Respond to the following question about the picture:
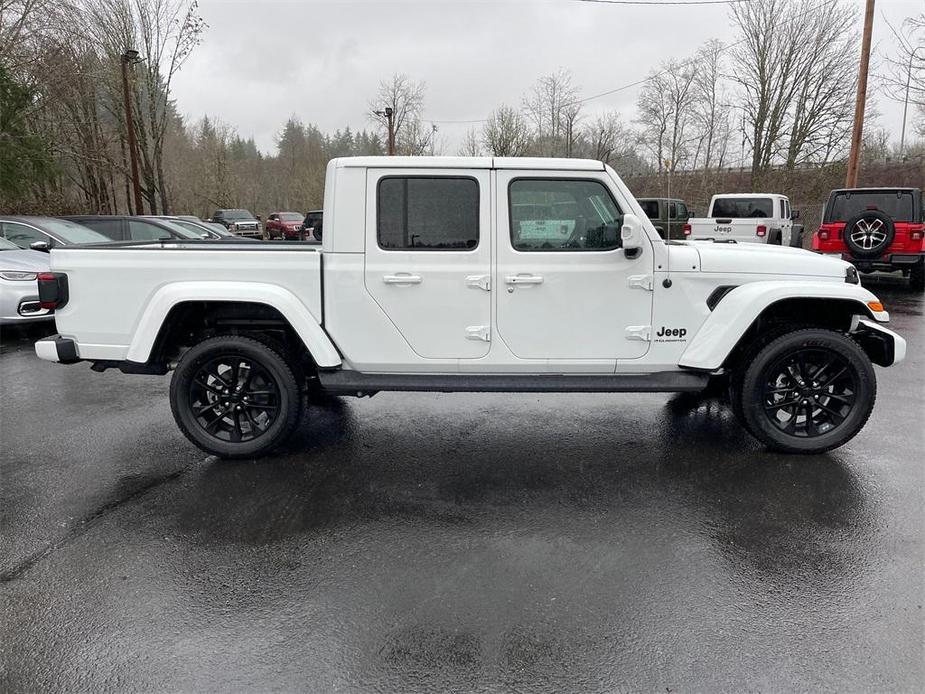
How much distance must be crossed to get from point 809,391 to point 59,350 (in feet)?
16.6

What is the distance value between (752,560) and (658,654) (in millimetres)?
935

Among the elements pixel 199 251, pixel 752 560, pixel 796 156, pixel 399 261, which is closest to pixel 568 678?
pixel 752 560

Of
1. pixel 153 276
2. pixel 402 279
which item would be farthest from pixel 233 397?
pixel 402 279

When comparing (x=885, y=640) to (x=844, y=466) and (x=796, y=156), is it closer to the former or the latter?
(x=844, y=466)

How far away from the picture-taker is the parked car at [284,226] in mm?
30673

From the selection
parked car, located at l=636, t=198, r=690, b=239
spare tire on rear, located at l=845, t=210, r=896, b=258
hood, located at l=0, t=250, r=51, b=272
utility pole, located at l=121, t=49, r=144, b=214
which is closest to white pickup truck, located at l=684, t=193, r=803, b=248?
parked car, located at l=636, t=198, r=690, b=239

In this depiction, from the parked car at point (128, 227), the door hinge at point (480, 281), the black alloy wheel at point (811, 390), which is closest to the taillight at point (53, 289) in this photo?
the door hinge at point (480, 281)

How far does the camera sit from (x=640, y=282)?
4035 millimetres

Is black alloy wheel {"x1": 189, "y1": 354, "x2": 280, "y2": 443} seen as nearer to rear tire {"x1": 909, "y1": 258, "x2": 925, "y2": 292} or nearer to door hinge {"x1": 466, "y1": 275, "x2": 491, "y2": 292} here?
door hinge {"x1": 466, "y1": 275, "x2": 491, "y2": 292}

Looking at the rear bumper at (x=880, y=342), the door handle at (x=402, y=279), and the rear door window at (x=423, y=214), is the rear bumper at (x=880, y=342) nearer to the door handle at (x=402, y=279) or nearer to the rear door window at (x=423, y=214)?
the rear door window at (x=423, y=214)

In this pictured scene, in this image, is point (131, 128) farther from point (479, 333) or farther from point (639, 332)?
point (639, 332)

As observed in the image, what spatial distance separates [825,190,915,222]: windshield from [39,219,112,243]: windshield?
43.2 ft

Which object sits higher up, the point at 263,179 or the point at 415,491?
the point at 263,179

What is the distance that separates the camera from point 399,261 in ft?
13.2
